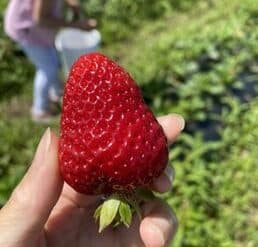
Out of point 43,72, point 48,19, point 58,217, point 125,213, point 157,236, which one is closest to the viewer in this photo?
point 125,213

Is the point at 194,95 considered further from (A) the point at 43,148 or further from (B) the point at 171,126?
(A) the point at 43,148

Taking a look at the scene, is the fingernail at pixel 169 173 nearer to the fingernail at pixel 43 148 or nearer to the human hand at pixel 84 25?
the fingernail at pixel 43 148

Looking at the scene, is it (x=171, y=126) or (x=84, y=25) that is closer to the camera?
(x=171, y=126)

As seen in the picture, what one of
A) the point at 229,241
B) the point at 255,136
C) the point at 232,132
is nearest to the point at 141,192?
the point at 255,136

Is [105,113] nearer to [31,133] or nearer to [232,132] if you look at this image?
[232,132]

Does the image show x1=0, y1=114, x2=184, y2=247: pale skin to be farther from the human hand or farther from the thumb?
the human hand

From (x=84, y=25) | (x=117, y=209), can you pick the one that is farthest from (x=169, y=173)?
(x=84, y=25)

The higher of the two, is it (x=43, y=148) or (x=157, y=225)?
(x=43, y=148)
